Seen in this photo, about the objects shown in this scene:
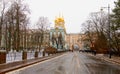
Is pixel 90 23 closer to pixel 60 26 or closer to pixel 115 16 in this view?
pixel 115 16

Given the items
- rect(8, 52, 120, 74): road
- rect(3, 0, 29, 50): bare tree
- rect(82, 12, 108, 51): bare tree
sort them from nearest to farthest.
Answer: rect(8, 52, 120, 74): road, rect(3, 0, 29, 50): bare tree, rect(82, 12, 108, 51): bare tree

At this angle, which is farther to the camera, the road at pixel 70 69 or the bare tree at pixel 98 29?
the bare tree at pixel 98 29

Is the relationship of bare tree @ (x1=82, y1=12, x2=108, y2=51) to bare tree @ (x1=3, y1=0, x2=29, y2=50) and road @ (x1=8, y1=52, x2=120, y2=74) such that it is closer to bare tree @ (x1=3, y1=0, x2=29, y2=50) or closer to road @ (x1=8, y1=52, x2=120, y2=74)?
bare tree @ (x1=3, y1=0, x2=29, y2=50)

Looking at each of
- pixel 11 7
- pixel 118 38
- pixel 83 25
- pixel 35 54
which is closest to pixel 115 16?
pixel 118 38

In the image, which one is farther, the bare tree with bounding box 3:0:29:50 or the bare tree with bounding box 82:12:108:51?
the bare tree with bounding box 82:12:108:51

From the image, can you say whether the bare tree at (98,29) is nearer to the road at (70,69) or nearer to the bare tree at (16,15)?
the bare tree at (16,15)

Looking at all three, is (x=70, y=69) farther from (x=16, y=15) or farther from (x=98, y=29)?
(x=98, y=29)

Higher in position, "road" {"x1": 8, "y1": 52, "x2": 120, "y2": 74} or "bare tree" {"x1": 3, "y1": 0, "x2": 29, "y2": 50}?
"bare tree" {"x1": 3, "y1": 0, "x2": 29, "y2": 50}

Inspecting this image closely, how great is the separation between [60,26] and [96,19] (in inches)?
4260

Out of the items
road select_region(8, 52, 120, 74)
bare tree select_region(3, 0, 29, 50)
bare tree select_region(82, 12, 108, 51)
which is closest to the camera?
road select_region(8, 52, 120, 74)

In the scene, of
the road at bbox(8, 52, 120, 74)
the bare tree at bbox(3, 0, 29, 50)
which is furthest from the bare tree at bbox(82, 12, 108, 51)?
the road at bbox(8, 52, 120, 74)

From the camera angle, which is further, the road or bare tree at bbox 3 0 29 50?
bare tree at bbox 3 0 29 50

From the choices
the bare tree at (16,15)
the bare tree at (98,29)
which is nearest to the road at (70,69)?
the bare tree at (16,15)

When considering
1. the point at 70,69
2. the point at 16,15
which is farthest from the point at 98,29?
the point at 70,69
